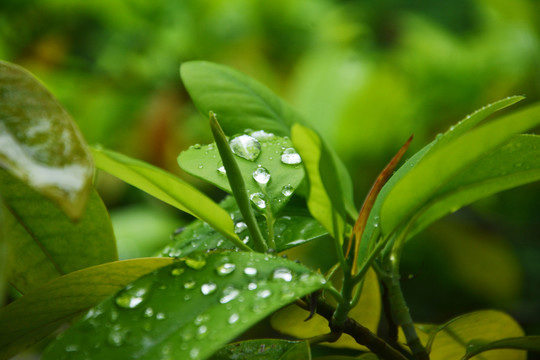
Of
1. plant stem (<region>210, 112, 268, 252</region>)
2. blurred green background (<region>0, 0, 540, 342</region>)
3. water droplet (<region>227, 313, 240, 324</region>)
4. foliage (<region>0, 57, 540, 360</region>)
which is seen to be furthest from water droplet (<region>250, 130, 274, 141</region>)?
blurred green background (<region>0, 0, 540, 342</region>)

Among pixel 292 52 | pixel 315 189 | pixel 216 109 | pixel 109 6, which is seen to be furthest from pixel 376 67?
pixel 315 189

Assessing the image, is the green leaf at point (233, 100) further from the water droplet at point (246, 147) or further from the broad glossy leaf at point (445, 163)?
the broad glossy leaf at point (445, 163)

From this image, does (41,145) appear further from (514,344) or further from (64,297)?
(514,344)

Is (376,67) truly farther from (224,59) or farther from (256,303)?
(256,303)

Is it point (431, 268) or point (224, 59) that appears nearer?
point (431, 268)

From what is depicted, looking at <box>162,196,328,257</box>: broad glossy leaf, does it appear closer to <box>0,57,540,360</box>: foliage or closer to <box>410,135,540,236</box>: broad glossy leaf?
<box>0,57,540,360</box>: foliage

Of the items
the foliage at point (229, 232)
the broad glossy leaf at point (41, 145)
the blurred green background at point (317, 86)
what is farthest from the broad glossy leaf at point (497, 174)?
the blurred green background at point (317, 86)
